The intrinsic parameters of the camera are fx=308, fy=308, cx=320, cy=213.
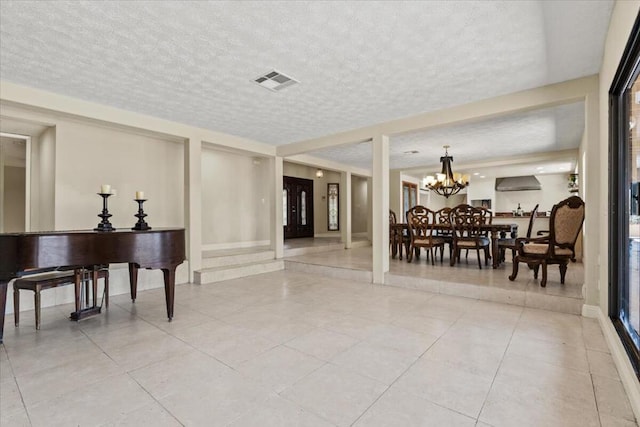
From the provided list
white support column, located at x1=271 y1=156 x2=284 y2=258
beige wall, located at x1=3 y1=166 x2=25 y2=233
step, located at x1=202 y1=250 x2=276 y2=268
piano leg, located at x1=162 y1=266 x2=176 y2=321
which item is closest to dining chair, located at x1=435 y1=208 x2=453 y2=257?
white support column, located at x1=271 y1=156 x2=284 y2=258

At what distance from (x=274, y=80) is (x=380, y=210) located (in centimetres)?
251

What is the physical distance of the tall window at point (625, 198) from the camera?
221cm

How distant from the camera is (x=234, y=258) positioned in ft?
19.1

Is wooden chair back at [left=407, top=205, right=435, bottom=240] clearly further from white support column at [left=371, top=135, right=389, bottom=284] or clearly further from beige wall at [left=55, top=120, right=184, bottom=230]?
beige wall at [left=55, top=120, right=184, bottom=230]

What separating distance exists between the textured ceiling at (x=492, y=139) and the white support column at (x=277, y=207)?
37.2 inches

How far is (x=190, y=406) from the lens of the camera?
1.69 metres

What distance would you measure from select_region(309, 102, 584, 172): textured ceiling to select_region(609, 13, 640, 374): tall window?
1867 millimetres

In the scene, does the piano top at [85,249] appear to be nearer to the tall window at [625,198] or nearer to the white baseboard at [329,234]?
the tall window at [625,198]

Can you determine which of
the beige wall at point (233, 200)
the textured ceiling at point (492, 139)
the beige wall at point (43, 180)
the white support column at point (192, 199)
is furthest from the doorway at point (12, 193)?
the textured ceiling at point (492, 139)

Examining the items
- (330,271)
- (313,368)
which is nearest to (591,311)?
(313,368)

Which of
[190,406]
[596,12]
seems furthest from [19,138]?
[596,12]

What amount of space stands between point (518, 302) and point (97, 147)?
6220 mm

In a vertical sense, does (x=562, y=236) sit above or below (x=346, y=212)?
below

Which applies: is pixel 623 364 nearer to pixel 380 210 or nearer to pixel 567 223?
pixel 567 223
